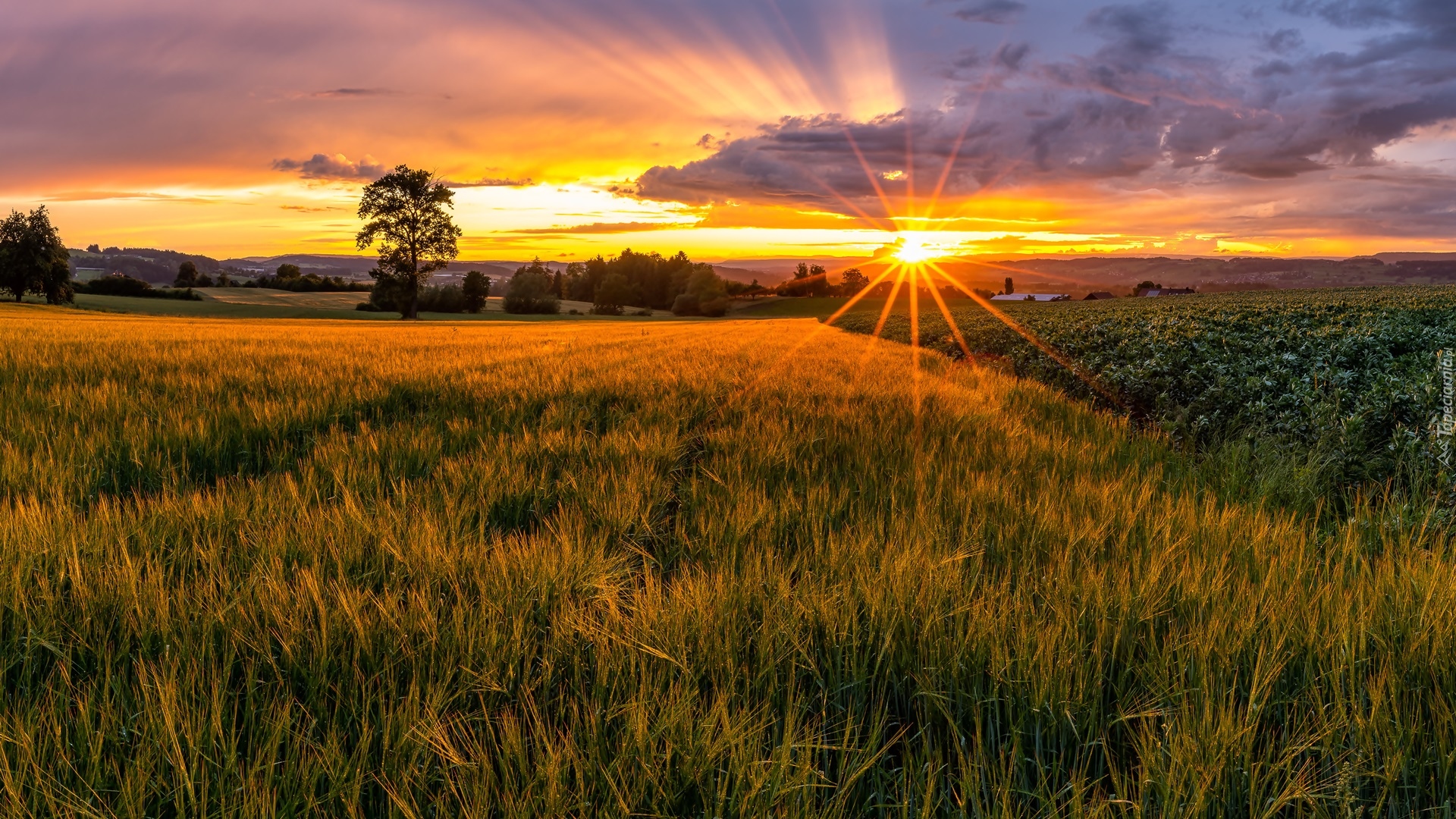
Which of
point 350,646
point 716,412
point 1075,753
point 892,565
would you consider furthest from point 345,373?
point 1075,753

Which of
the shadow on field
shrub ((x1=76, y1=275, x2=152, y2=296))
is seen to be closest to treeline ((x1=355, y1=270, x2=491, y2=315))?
shrub ((x1=76, y1=275, x2=152, y2=296))

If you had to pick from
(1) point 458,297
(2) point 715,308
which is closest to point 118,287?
(1) point 458,297

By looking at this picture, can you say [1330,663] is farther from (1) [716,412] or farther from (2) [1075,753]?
(1) [716,412]

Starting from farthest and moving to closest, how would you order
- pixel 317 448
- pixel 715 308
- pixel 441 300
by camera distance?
pixel 715 308
pixel 441 300
pixel 317 448

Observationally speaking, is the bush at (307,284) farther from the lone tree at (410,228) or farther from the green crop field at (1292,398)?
the green crop field at (1292,398)

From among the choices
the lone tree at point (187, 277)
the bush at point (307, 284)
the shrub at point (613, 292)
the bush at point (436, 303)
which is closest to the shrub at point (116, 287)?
the lone tree at point (187, 277)

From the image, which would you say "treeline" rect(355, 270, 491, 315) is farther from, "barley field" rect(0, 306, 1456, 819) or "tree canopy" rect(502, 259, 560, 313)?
"barley field" rect(0, 306, 1456, 819)

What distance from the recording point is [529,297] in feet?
297

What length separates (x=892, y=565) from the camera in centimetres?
230

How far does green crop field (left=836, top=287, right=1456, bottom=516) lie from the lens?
14.5 ft

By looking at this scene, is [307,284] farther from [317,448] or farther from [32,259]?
[317,448]

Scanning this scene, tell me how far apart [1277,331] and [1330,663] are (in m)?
13.2

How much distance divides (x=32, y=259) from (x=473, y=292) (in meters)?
40.2

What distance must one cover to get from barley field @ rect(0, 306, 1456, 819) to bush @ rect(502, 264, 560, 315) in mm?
87757
